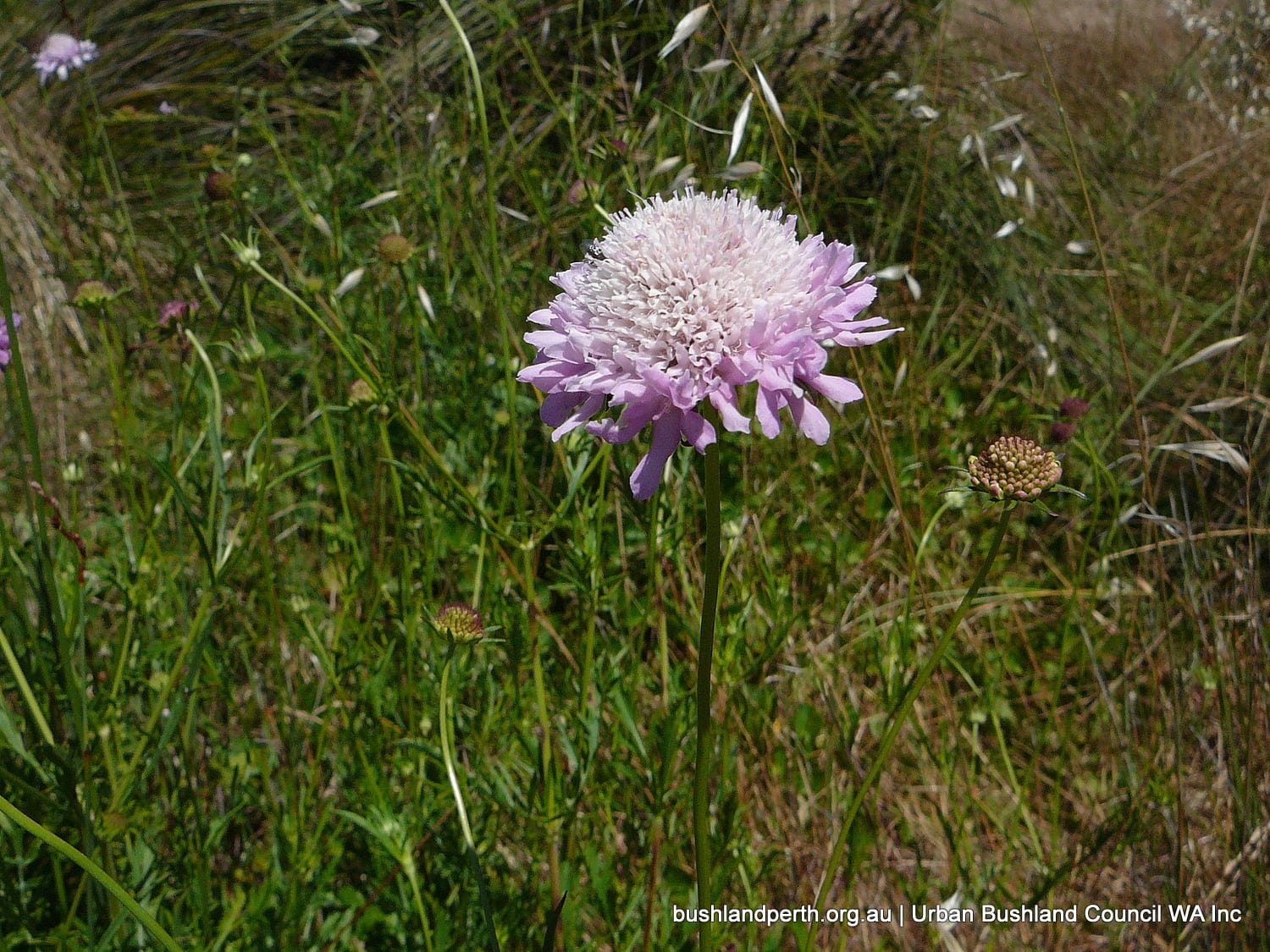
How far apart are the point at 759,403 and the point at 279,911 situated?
4.13ft

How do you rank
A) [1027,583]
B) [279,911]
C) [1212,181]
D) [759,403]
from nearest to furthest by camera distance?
[759,403], [279,911], [1027,583], [1212,181]

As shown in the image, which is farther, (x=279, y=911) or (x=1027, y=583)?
(x=1027, y=583)

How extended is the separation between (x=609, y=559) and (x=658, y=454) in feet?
3.72

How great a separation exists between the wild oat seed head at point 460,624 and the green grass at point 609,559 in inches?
2.6

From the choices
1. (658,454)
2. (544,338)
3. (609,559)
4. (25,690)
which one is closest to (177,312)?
(25,690)

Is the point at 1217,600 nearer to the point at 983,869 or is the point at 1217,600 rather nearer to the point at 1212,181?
the point at 983,869

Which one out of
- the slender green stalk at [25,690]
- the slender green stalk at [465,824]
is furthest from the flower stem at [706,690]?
the slender green stalk at [25,690]

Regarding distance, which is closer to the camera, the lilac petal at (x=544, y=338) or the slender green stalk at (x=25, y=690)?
the lilac petal at (x=544, y=338)

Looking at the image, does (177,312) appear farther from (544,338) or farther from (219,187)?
(544,338)

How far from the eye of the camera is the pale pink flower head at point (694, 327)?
95 cm

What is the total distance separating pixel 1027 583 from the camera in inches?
96.0

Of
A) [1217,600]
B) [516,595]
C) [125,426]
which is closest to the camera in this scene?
[125,426]

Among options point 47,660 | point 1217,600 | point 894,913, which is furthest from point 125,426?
point 1217,600

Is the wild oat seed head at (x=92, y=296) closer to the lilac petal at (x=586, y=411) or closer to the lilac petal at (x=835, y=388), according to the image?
the lilac petal at (x=586, y=411)
